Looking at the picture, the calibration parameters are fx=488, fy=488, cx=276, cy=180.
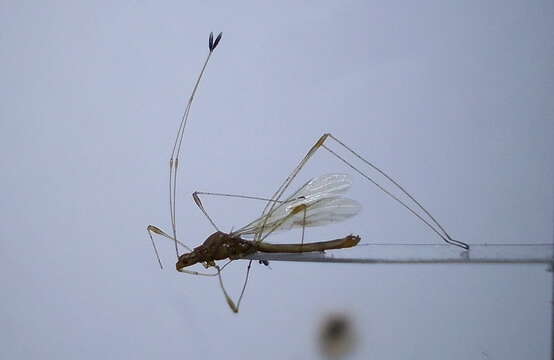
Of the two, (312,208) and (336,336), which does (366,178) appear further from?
(336,336)

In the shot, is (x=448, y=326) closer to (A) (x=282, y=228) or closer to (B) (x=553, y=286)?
(B) (x=553, y=286)

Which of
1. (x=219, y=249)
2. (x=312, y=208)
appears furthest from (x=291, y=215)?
(x=219, y=249)

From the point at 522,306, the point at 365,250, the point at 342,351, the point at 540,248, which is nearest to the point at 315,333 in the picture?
the point at 342,351

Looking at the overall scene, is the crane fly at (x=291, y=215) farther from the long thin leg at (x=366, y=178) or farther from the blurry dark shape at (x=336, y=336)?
the blurry dark shape at (x=336, y=336)

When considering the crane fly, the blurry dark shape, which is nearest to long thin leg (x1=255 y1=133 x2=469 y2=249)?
the crane fly

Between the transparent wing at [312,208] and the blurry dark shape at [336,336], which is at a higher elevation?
the transparent wing at [312,208]

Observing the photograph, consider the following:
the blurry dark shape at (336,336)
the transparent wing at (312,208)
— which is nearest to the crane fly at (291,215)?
the transparent wing at (312,208)
